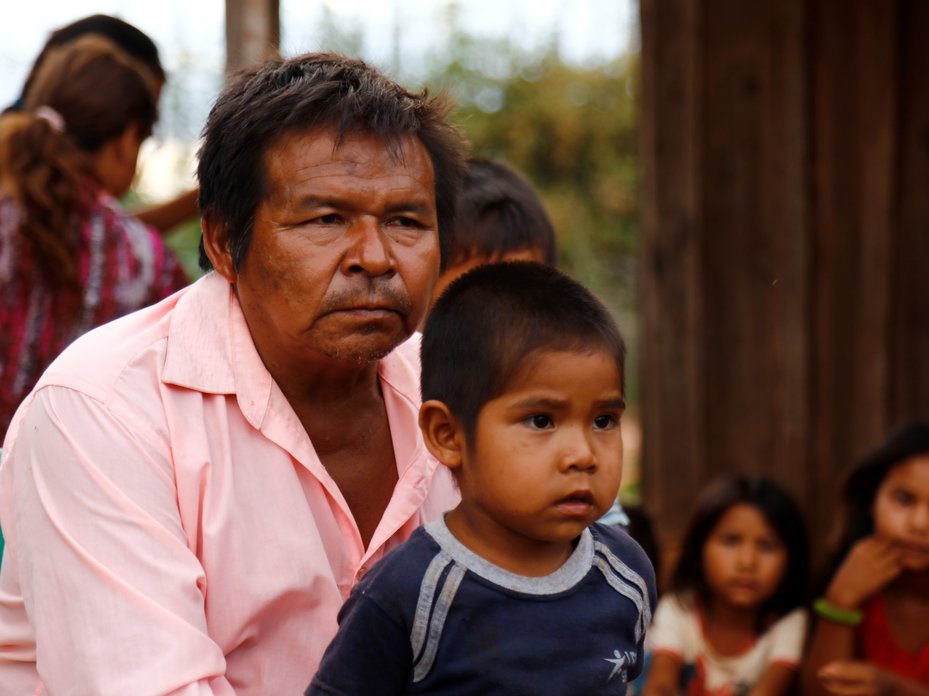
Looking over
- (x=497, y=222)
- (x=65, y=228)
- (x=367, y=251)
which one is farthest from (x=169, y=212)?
(x=367, y=251)

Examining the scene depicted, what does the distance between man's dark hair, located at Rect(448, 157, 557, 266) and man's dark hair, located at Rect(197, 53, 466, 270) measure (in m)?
0.87

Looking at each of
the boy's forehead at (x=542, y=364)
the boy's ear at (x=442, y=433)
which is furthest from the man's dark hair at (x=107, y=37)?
the boy's forehead at (x=542, y=364)

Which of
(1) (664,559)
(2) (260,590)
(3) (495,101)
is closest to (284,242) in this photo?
(2) (260,590)

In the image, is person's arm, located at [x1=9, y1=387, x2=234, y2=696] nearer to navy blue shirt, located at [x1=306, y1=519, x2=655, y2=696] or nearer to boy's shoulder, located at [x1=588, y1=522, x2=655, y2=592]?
navy blue shirt, located at [x1=306, y1=519, x2=655, y2=696]

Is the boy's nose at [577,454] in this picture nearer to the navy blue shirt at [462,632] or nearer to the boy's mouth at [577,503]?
the boy's mouth at [577,503]

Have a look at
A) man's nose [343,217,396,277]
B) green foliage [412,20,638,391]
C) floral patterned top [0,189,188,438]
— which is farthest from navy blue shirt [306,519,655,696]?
green foliage [412,20,638,391]

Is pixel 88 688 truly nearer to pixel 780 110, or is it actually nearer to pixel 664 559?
pixel 664 559

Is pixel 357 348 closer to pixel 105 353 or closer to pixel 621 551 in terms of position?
pixel 105 353

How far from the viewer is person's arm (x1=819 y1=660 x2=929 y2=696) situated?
3836mm

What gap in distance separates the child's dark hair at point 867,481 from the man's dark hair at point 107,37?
248cm

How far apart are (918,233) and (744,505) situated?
1.59 metres

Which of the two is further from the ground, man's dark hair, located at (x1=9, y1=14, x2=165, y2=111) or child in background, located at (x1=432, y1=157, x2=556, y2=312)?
man's dark hair, located at (x1=9, y1=14, x2=165, y2=111)

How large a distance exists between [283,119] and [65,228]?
1375mm

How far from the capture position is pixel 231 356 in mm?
2455
